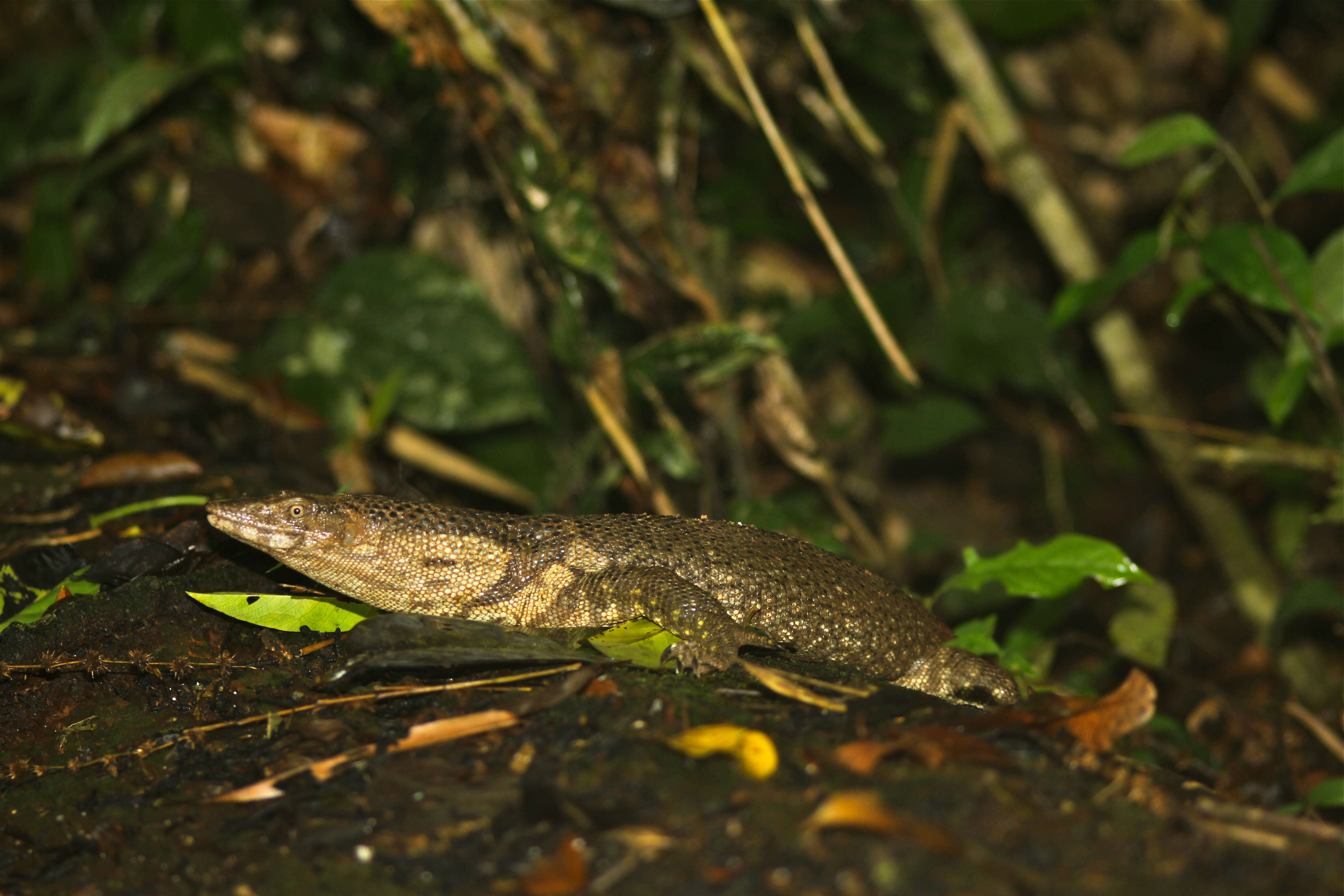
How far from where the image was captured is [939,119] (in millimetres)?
7285

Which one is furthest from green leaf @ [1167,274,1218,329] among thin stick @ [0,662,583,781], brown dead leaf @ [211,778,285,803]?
brown dead leaf @ [211,778,285,803]

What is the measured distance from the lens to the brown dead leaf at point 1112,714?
108 inches

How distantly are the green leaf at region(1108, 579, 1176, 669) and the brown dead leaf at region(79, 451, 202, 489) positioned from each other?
4.87 metres

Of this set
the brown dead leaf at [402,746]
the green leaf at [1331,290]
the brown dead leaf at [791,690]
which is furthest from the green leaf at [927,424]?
the brown dead leaf at [402,746]

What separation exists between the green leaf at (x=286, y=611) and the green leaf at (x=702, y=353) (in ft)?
6.96

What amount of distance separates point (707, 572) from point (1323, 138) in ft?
25.0

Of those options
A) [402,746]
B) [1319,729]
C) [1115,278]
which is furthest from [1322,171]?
[402,746]

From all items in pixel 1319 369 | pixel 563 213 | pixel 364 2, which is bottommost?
pixel 1319 369

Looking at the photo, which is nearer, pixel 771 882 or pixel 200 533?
pixel 771 882

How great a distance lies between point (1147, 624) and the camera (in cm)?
524

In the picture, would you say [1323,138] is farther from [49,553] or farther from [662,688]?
[49,553]

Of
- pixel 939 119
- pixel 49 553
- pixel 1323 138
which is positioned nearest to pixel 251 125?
pixel 49 553

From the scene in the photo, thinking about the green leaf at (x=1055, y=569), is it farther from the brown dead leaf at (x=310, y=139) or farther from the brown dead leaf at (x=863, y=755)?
the brown dead leaf at (x=310, y=139)

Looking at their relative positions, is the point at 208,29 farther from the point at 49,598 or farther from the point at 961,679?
the point at 961,679
